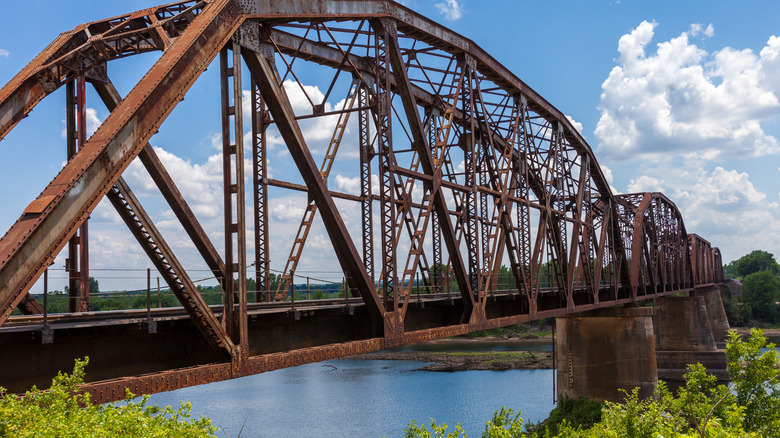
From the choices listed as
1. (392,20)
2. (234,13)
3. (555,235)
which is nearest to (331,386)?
(555,235)

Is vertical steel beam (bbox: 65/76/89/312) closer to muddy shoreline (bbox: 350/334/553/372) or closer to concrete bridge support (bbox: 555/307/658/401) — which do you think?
concrete bridge support (bbox: 555/307/658/401)

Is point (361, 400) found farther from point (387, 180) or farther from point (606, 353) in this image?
point (387, 180)

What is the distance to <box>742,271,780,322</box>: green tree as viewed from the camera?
420ft

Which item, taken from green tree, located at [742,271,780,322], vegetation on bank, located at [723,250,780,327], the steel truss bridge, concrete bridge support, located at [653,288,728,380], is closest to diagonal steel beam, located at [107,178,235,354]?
the steel truss bridge

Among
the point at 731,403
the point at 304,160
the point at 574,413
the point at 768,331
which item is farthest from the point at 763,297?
the point at 304,160

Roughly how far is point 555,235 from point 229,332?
69.3 ft

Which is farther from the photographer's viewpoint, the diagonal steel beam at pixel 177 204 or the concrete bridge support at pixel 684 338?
the concrete bridge support at pixel 684 338

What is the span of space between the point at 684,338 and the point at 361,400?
A: 122ft

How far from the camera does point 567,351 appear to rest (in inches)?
1652

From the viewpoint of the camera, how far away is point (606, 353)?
4166 centimetres

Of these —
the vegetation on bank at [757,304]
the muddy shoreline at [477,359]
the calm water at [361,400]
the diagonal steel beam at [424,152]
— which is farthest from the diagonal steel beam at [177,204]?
the vegetation on bank at [757,304]

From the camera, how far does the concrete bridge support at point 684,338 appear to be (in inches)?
2638

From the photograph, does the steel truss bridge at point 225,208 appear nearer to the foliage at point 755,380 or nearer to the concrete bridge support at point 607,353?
the foliage at point 755,380

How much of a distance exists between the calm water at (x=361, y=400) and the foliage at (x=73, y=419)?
34760 millimetres
